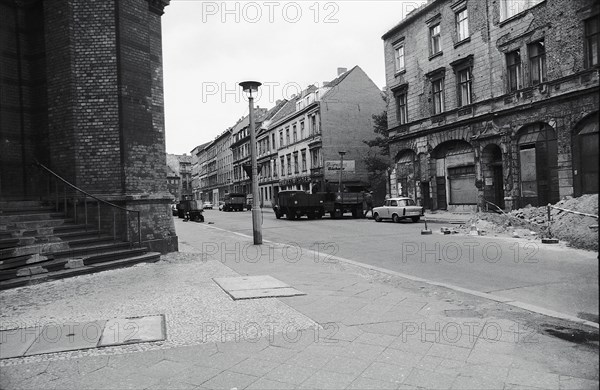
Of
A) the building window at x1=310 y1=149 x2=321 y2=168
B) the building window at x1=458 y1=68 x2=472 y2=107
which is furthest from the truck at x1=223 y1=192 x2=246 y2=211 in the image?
the building window at x1=458 y1=68 x2=472 y2=107

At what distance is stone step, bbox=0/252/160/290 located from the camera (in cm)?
798

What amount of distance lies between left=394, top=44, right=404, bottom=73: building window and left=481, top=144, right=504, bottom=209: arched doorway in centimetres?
1126

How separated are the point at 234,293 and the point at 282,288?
0.85 meters

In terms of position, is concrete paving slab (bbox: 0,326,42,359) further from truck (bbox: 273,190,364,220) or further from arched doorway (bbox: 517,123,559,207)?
truck (bbox: 273,190,364,220)

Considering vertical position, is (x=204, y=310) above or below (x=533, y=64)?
below

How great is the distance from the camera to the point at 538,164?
22.3 metres

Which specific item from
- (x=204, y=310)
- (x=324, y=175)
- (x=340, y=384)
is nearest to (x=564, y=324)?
(x=340, y=384)

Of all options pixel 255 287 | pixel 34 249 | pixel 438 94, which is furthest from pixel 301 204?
pixel 255 287

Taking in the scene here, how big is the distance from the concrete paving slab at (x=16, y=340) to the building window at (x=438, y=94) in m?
28.4

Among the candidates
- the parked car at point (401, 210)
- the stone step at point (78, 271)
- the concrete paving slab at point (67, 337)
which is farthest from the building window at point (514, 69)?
the concrete paving slab at point (67, 337)

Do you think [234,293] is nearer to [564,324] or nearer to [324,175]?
[564,324]

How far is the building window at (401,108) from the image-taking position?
33.5 meters

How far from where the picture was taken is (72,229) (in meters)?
10.4

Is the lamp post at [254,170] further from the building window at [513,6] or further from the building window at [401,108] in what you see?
the building window at [401,108]
